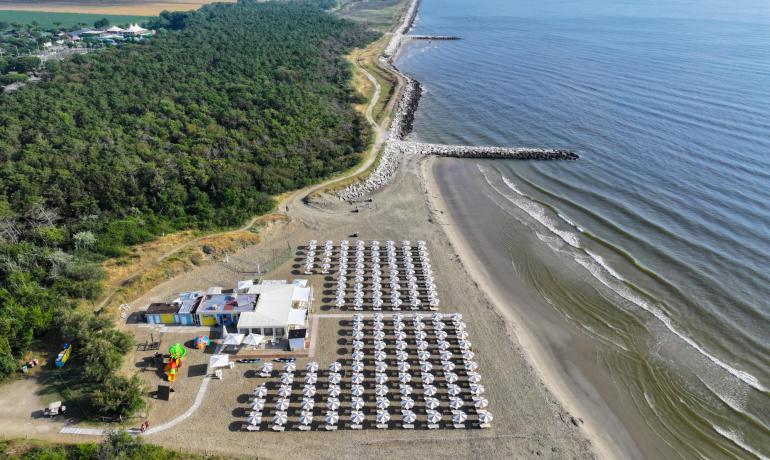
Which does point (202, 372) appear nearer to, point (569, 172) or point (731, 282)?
point (731, 282)

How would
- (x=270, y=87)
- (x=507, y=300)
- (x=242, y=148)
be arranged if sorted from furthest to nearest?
(x=270, y=87), (x=242, y=148), (x=507, y=300)

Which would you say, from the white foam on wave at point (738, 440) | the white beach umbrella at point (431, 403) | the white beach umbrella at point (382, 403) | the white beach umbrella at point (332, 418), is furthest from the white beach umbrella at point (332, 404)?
the white foam on wave at point (738, 440)

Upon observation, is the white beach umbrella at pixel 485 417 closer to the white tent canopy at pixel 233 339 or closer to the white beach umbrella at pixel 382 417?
the white beach umbrella at pixel 382 417

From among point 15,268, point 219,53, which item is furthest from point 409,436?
point 219,53

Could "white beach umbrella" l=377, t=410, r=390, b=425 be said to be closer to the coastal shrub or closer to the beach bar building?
the beach bar building

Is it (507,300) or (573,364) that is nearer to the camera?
(573,364)

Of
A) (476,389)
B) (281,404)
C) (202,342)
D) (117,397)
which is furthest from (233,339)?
(476,389)

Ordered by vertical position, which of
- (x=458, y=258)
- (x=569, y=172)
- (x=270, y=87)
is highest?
(x=270, y=87)

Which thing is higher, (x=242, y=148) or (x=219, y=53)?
(x=219, y=53)
